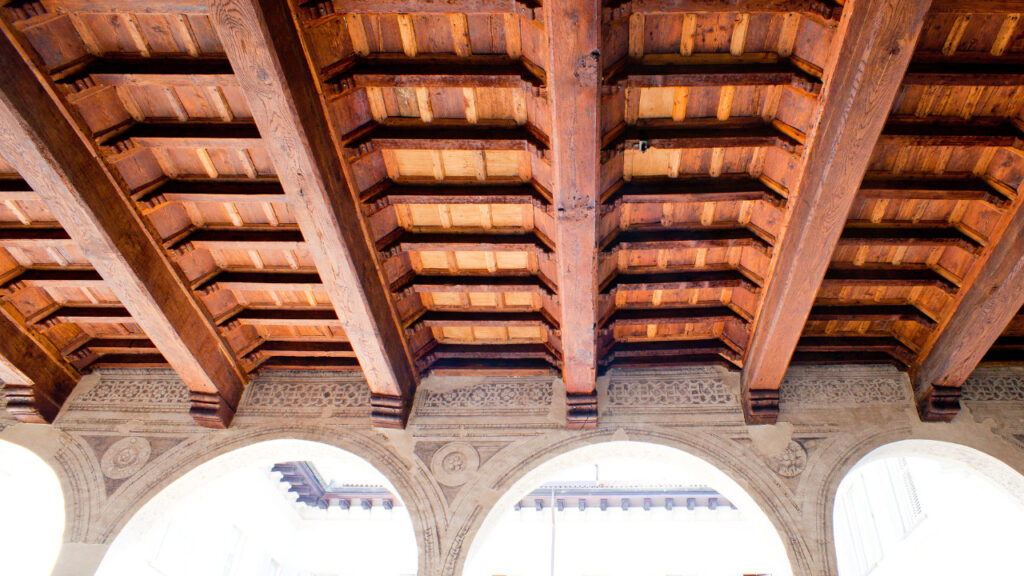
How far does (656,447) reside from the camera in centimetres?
603

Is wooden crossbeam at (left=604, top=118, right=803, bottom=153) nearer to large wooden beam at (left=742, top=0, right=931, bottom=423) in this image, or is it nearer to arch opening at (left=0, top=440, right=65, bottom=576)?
large wooden beam at (left=742, top=0, right=931, bottom=423)

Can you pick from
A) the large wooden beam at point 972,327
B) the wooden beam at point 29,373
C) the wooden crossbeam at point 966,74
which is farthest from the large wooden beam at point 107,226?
the large wooden beam at point 972,327

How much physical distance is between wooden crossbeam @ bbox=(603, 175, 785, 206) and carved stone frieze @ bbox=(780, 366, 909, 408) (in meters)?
2.22

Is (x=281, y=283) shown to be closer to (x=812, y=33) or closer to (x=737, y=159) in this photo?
(x=737, y=159)

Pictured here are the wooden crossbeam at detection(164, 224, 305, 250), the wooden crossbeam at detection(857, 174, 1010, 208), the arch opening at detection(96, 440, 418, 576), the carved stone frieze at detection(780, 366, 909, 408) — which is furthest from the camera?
the arch opening at detection(96, 440, 418, 576)

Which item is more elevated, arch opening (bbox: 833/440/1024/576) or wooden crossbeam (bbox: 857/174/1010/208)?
wooden crossbeam (bbox: 857/174/1010/208)

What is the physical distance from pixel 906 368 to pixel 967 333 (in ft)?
3.19

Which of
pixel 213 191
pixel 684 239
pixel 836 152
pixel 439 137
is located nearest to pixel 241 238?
pixel 213 191

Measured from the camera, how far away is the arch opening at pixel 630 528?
33.2 ft

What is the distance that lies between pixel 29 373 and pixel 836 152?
7033mm

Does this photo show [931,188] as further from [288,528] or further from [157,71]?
[288,528]

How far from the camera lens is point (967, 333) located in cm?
529

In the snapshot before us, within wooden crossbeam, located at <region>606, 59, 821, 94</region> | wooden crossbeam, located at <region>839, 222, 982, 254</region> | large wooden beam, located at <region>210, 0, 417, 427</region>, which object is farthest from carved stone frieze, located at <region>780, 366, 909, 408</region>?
large wooden beam, located at <region>210, 0, 417, 427</region>

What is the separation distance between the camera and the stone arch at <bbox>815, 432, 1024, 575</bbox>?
18.6 ft
